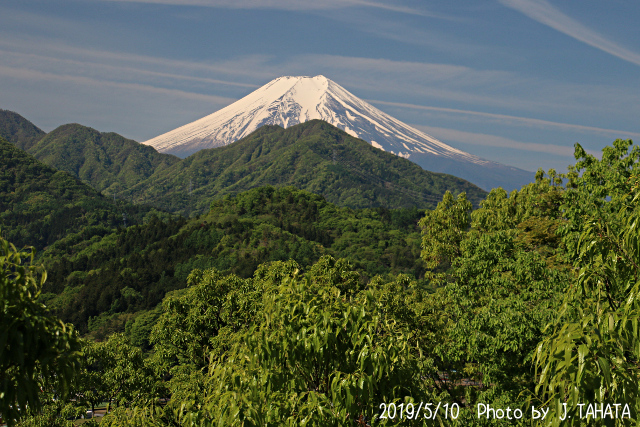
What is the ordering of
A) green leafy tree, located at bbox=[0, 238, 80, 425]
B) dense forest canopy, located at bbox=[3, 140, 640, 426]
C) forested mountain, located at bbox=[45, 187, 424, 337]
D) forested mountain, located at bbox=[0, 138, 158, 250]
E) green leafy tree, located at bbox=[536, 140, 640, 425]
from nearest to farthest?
green leafy tree, located at bbox=[0, 238, 80, 425]
green leafy tree, located at bbox=[536, 140, 640, 425]
dense forest canopy, located at bbox=[3, 140, 640, 426]
forested mountain, located at bbox=[45, 187, 424, 337]
forested mountain, located at bbox=[0, 138, 158, 250]

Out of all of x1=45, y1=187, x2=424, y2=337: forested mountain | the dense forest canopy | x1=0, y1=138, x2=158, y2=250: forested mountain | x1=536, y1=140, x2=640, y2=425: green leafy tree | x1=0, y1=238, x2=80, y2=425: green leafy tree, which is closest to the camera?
x1=0, y1=238, x2=80, y2=425: green leafy tree

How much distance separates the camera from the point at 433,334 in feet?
53.3

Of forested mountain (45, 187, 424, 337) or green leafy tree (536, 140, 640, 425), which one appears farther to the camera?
forested mountain (45, 187, 424, 337)

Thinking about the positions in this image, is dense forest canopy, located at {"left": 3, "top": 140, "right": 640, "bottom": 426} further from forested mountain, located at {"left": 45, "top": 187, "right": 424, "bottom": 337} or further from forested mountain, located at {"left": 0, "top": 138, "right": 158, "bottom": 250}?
forested mountain, located at {"left": 0, "top": 138, "right": 158, "bottom": 250}

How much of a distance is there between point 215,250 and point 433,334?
96.1 metres

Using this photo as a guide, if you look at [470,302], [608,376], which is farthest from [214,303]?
[608,376]

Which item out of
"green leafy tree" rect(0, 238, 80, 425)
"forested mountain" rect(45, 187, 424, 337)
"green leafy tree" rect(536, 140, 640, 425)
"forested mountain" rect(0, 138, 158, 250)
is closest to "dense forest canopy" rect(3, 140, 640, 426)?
"green leafy tree" rect(536, 140, 640, 425)

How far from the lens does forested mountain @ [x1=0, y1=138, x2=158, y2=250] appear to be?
157 m

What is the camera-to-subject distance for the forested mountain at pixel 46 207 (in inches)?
6178

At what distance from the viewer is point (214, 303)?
55.4ft

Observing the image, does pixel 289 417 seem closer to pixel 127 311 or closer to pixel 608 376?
pixel 608 376

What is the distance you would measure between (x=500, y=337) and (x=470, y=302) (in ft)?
6.76

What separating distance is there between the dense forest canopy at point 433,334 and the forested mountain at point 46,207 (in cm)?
13599

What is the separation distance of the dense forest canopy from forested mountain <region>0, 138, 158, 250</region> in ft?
446
